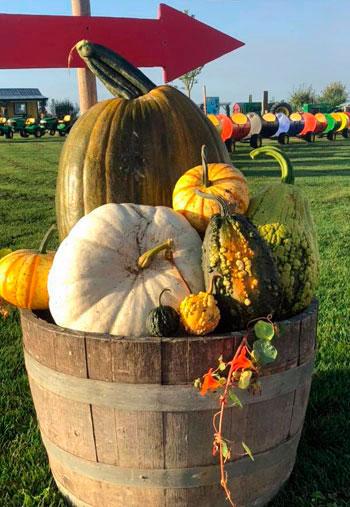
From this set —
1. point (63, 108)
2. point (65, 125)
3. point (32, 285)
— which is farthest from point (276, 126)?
point (63, 108)

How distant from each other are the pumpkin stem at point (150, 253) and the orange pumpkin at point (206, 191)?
25 cm

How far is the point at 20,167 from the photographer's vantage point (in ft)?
50.3

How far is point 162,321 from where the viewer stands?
188 centimetres

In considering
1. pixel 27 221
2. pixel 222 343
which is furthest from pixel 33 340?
pixel 27 221

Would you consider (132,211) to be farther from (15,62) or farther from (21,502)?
(21,502)

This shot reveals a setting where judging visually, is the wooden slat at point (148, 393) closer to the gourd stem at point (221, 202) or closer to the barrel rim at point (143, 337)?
the barrel rim at point (143, 337)

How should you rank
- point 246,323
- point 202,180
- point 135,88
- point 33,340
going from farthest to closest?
point 135,88 < point 202,180 < point 33,340 < point 246,323

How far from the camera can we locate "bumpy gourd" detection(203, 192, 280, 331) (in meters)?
1.95

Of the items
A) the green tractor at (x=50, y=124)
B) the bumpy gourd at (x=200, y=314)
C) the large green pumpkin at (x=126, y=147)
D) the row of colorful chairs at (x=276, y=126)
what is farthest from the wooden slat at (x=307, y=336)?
the green tractor at (x=50, y=124)

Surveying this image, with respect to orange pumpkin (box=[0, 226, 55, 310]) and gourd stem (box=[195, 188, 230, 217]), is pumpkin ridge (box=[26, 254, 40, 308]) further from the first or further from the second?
gourd stem (box=[195, 188, 230, 217])

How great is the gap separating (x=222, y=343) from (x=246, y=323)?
0.57 feet

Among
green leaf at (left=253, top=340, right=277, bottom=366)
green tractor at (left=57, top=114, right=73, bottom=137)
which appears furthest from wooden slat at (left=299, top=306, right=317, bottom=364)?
green tractor at (left=57, top=114, right=73, bottom=137)

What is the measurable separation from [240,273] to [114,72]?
4.78 feet

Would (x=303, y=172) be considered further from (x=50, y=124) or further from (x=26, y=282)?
(x=50, y=124)
